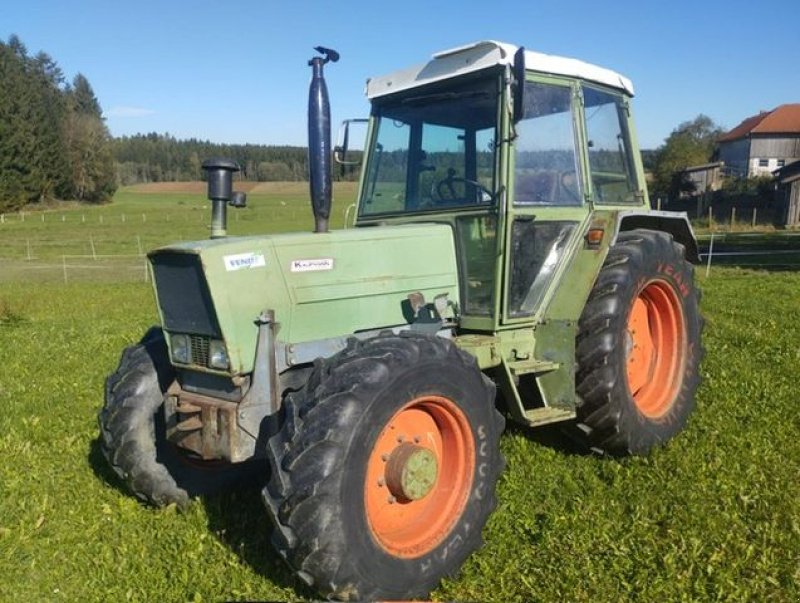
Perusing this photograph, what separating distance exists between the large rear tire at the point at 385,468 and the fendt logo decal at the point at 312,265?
1.74 ft

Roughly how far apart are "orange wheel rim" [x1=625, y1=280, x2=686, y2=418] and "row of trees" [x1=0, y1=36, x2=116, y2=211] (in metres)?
62.6

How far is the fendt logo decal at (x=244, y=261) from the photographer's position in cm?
361

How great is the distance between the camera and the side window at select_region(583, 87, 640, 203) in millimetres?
5004

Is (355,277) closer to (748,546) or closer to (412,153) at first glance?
(412,153)

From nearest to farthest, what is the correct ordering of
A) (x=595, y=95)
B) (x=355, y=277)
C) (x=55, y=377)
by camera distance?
(x=355, y=277), (x=595, y=95), (x=55, y=377)

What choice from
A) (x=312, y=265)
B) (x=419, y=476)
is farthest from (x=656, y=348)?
(x=312, y=265)

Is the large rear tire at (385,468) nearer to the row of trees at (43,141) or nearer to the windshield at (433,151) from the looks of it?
the windshield at (433,151)

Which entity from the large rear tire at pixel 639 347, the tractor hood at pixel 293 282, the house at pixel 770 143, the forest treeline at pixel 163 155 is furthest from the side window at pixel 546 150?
the forest treeline at pixel 163 155

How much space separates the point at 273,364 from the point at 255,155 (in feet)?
285

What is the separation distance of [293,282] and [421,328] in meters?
0.81

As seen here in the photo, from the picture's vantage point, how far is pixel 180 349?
3.95 meters

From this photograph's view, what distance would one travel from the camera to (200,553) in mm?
3816

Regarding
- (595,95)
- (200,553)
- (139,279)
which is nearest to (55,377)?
(200,553)

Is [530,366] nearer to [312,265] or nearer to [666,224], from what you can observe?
[312,265]
